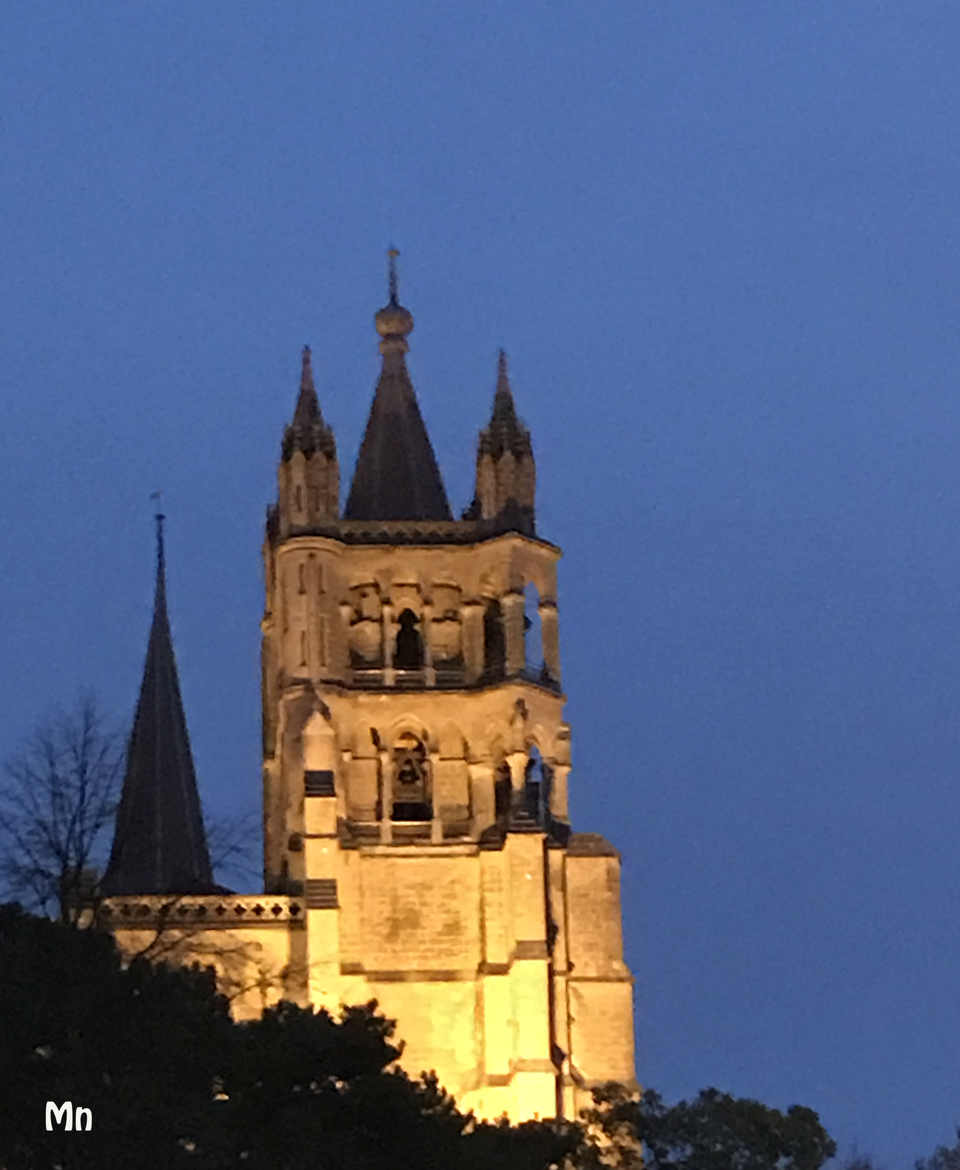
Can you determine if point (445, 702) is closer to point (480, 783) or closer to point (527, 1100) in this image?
point (480, 783)

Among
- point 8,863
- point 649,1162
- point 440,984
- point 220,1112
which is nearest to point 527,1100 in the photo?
point 440,984

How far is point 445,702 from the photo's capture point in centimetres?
6744

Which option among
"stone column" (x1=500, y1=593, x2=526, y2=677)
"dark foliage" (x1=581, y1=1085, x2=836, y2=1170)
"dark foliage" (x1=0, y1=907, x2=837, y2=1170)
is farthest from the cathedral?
"dark foliage" (x1=0, y1=907, x2=837, y2=1170)

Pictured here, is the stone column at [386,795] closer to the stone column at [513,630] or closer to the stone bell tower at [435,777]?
the stone bell tower at [435,777]

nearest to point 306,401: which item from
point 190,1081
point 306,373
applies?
point 306,373

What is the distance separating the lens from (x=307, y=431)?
69.2m

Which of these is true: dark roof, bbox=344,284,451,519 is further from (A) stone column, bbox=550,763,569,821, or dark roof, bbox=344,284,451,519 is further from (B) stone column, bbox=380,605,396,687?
(A) stone column, bbox=550,763,569,821

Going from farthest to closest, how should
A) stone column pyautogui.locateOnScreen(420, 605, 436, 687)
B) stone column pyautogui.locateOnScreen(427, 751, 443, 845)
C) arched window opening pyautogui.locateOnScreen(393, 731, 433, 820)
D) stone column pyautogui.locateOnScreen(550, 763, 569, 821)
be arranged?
stone column pyautogui.locateOnScreen(420, 605, 436, 687) < stone column pyautogui.locateOnScreen(550, 763, 569, 821) < arched window opening pyautogui.locateOnScreen(393, 731, 433, 820) < stone column pyautogui.locateOnScreen(427, 751, 443, 845)

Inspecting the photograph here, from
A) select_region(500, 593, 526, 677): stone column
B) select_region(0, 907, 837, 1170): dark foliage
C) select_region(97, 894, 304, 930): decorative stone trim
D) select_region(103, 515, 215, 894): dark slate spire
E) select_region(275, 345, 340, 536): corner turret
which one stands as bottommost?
select_region(0, 907, 837, 1170): dark foliage

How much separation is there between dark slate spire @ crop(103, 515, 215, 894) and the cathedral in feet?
0.16

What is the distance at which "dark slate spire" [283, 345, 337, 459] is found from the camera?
226ft

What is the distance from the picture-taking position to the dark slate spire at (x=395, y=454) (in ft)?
230

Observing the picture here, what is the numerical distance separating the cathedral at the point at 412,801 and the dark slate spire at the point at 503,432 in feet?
0.21

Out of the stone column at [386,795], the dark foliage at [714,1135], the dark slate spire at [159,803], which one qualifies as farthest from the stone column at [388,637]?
the dark foliage at [714,1135]
